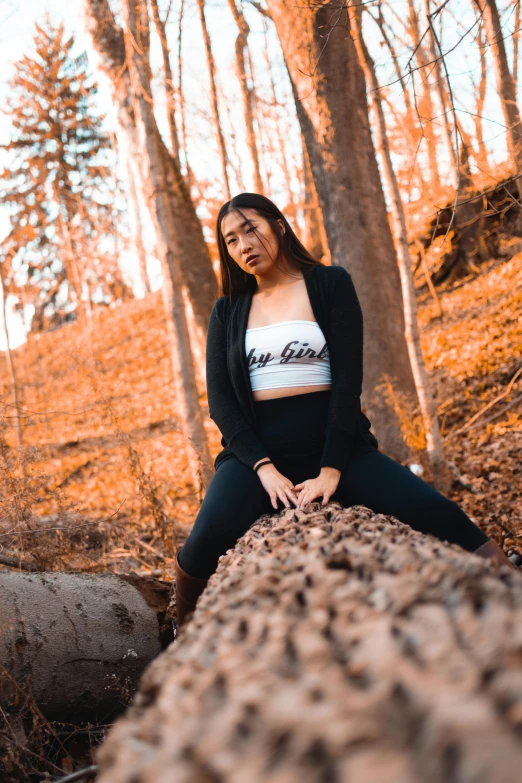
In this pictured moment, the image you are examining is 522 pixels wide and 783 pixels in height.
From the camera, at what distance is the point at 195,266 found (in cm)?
793

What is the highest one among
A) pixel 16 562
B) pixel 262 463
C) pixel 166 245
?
pixel 166 245

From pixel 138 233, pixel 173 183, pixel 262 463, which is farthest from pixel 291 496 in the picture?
pixel 138 233

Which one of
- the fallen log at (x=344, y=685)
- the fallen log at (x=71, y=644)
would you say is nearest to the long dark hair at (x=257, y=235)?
the fallen log at (x=71, y=644)

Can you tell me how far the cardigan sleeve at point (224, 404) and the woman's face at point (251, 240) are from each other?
28 centimetres

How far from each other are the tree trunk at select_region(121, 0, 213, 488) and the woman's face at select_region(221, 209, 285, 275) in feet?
10.3

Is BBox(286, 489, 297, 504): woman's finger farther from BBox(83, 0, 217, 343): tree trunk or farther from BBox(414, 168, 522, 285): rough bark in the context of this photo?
BBox(414, 168, 522, 285): rough bark

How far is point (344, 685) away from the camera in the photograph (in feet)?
2.52

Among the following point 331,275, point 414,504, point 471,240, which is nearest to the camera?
point 414,504

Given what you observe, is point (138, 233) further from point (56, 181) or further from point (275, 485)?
point (275, 485)

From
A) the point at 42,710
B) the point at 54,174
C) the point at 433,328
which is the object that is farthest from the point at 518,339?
the point at 54,174

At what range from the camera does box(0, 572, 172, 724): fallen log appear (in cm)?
216

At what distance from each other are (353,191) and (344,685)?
5.55 m

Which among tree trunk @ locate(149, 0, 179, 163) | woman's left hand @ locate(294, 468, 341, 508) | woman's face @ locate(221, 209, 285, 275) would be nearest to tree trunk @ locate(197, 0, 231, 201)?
tree trunk @ locate(149, 0, 179, 163)

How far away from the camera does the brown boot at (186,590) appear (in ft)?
7.57
